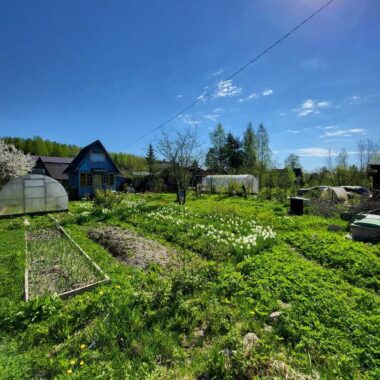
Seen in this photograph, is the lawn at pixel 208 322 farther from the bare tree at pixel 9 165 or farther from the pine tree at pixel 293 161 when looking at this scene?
the pine tree at pixel 293 161

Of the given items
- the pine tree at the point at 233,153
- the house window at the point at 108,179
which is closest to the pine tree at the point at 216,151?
the pine tree at the point at 233,153

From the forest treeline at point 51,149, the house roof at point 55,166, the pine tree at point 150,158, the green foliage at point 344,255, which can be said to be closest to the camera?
the green foliage at point 344,255

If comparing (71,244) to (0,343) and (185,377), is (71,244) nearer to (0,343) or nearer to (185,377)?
(0,343)

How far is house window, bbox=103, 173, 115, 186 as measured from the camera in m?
24.0

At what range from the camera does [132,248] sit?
21.7 ft

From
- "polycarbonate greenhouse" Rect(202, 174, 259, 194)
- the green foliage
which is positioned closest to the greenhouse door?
the green foliage

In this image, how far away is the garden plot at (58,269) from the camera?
437 centimetres

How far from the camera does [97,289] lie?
13.9 ft

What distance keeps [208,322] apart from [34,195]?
13876 mm

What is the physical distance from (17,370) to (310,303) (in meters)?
3.83

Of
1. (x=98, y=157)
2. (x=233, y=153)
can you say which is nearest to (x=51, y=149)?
(x=98, y=157)

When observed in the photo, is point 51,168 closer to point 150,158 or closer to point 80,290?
point 150,158

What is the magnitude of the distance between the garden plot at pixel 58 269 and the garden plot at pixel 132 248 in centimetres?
89

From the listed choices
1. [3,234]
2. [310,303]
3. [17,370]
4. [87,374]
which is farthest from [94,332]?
[3,234]
